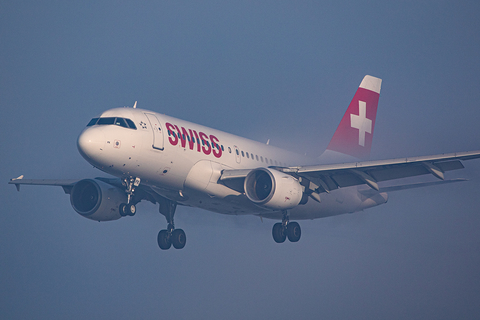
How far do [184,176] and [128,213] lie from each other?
11.8ft

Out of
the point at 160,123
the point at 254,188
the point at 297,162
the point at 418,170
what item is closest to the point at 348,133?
the point at 297,162

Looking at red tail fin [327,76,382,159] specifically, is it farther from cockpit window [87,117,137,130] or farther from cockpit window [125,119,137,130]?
cockpit window [87,117,137,130]

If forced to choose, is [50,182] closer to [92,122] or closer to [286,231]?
[92,122]

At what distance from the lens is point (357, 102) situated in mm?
45844

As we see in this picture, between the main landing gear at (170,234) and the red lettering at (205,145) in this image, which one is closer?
the red lettering at (205,145)

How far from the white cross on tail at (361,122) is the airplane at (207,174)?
7.66m

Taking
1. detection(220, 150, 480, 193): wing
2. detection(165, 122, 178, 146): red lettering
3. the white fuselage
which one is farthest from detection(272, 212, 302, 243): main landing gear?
detection(165, 122, 178, 146): red lettering

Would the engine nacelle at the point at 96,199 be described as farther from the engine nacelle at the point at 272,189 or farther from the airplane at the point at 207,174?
the engine nacelle at the point at 272,189

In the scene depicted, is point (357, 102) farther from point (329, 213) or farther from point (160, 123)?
point (160, 123)

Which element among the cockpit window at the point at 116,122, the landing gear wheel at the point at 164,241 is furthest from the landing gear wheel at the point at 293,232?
the cockpit window at the point at 116,122

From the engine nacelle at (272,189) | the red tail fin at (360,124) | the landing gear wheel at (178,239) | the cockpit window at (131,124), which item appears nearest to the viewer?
the cockpit window at (131,124)

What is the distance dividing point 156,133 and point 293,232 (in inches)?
443

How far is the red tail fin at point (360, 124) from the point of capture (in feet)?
142

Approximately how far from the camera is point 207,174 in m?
28.9
